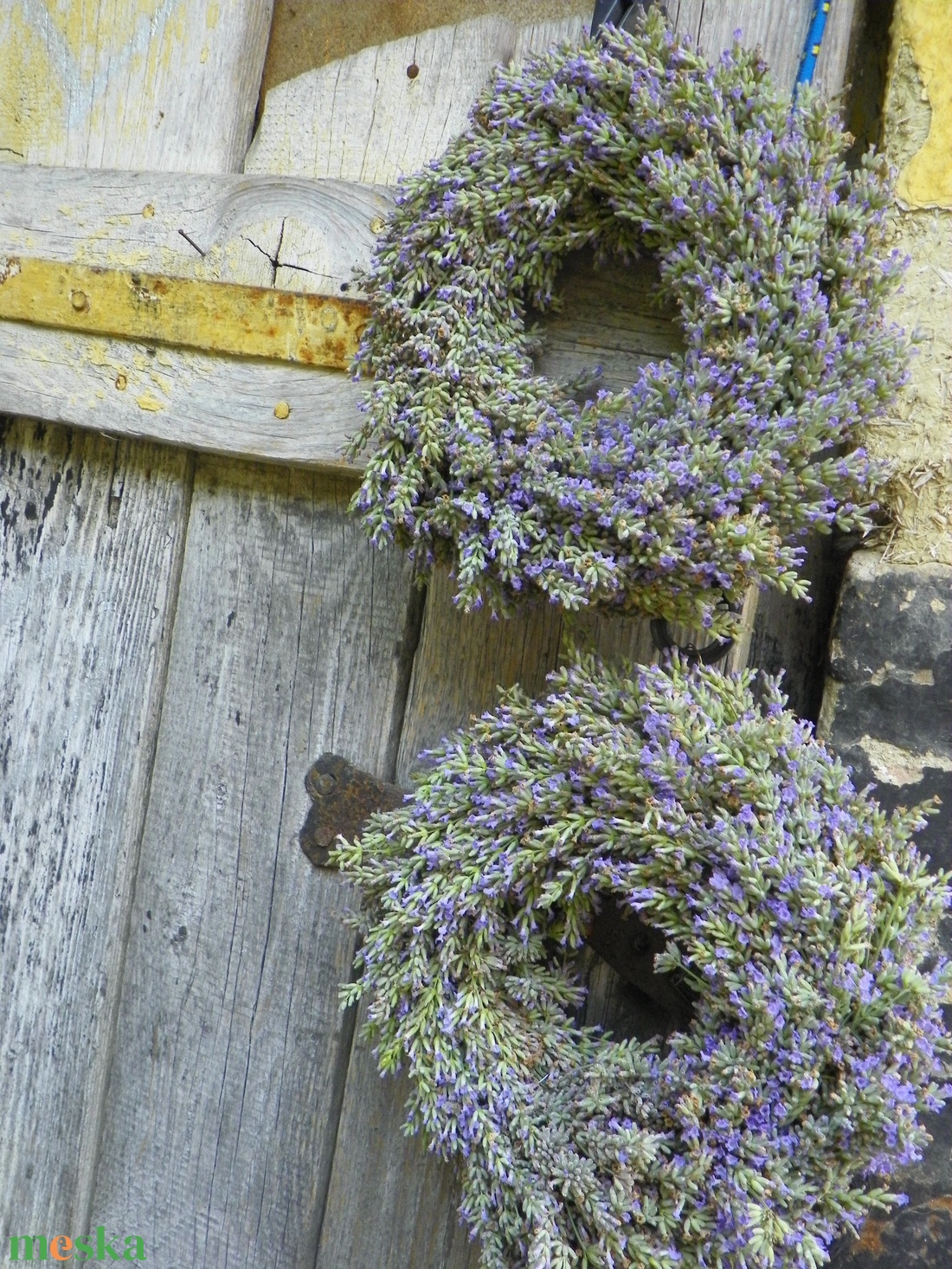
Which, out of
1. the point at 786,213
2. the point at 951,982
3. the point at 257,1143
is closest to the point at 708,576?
the point at 786,213

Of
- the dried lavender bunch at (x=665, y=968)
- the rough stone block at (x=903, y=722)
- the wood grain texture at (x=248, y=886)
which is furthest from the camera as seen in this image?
the wood grain texture at (x=248, y=886)

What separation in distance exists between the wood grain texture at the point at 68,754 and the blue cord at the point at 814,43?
2.39ft

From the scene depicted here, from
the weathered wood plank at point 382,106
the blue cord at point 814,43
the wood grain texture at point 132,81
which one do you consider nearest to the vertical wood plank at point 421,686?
the weathered wood plank at point 382,106

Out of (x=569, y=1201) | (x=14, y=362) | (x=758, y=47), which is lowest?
(x=569, y=1201)

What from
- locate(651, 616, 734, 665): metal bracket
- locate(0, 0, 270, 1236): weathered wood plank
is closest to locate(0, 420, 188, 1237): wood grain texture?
locate(0, 0, 270, 1236): weathered wood plank

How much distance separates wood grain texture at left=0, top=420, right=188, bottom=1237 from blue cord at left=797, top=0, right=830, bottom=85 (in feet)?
2.39

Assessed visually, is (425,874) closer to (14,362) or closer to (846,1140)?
(846,1140)

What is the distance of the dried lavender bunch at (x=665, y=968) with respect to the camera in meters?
0.70

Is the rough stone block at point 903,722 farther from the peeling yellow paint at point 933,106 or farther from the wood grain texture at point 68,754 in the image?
the wood grain texture at point 68,754

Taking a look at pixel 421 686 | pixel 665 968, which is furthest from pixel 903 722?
pixel 421 686

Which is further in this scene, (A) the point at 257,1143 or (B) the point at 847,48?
(A) the point at 257,1143

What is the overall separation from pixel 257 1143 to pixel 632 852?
0.61 m

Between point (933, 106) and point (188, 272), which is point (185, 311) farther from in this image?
point (933, 106)

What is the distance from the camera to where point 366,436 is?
84 cm
